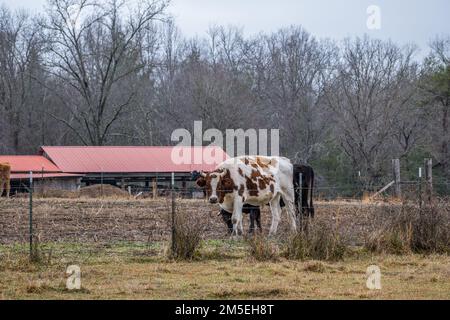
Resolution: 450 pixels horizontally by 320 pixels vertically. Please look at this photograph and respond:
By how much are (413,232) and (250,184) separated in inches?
176

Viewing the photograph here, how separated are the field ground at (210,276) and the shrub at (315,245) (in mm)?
331

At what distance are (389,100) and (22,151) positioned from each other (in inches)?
1193

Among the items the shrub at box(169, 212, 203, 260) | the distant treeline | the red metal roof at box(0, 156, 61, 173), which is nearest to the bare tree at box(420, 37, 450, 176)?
the distant treeline

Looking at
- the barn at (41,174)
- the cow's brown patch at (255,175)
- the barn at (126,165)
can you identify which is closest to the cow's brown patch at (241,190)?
the cow's brown patch at (255,175)

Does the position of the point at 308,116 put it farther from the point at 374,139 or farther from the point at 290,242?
the point at 290,242

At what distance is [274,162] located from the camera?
778 inches

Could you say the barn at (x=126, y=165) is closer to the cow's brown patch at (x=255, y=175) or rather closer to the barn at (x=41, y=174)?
the barn at (x=41, y=174)

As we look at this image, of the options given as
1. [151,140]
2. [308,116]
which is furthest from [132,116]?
[308,116]

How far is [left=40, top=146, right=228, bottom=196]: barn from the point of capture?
4722 cm

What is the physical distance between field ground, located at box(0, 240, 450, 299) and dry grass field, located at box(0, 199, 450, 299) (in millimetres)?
14

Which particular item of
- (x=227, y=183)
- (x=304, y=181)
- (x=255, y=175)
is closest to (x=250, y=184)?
(x=255, y=175)

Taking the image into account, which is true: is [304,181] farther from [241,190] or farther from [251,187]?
[241,190]

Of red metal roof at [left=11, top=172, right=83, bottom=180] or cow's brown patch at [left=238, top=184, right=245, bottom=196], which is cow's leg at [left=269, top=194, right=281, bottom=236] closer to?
cow's brown patch at [left=238, top=184, right=245, bottom=196]

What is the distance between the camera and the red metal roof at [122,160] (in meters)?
47.6
